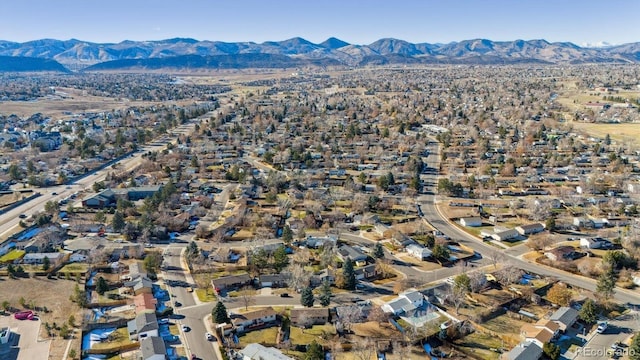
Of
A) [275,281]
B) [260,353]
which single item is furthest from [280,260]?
[260,353]

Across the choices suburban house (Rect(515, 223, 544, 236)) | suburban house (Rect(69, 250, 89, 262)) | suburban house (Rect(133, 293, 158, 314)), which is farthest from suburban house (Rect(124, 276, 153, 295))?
suburban house (Rect(515, 223, 544, 236))

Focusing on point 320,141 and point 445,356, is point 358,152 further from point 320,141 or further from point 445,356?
point 445,356

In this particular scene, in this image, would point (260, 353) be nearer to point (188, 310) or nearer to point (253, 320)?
point (253, 320)

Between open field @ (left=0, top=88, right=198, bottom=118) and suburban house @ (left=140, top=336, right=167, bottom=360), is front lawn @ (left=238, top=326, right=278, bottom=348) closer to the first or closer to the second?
suburban house @ (left=140, top=336, right=167, bottom=360)

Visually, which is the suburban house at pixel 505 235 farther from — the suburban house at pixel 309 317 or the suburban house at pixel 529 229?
the suburban house at pixel 309 317

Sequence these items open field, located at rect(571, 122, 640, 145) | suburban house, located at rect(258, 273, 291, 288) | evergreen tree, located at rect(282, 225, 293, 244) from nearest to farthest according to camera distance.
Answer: suburban house, located at rect(258, 273, 291, 288) → evergreen tree, located at rect(282, 225, 293, 244) → open field, located at rect(571, 122, 640, 145)

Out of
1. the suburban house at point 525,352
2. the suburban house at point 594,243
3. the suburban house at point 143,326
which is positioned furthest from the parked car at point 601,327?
the suburban house at point 143,326
